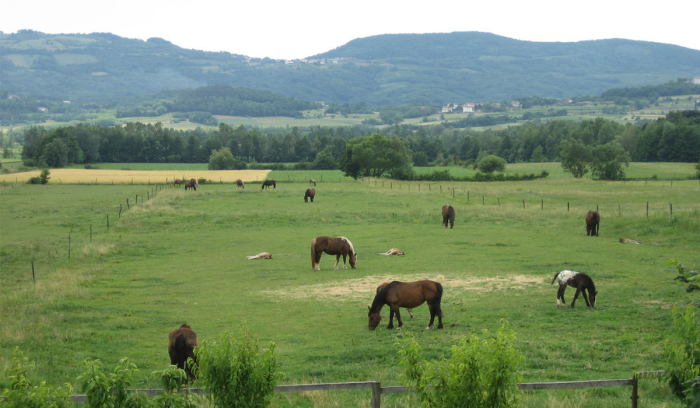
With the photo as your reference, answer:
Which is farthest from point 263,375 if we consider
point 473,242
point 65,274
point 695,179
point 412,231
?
point 695,179

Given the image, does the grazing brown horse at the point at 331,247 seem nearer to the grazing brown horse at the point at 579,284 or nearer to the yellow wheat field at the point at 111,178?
the grazing brown horse at the point at 579,284

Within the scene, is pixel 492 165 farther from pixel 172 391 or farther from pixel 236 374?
pixel 172 391

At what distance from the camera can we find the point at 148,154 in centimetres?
13412

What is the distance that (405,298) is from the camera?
1608 centimetres

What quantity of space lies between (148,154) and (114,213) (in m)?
91.9

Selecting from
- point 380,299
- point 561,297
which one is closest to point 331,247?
point 380,299

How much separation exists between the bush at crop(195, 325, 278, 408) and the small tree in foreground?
182 cm

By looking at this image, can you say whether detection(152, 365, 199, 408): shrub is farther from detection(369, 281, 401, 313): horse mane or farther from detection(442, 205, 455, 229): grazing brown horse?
detection(442, 205, 455, 229): grazing brown horse

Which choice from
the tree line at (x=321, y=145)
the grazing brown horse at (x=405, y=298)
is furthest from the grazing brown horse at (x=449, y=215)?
the tree line at (x=321, y=145)

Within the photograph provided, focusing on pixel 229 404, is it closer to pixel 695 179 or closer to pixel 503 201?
pixel 503 201

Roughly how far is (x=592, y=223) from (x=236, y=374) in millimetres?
30849

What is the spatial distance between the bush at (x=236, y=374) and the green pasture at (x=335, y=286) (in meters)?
2.52

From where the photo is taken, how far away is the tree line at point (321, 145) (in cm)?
11358

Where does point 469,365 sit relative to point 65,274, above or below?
above
